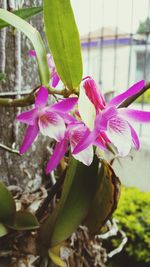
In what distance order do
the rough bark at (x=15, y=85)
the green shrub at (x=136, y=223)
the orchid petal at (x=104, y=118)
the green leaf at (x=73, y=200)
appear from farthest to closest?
the green shrub at (x=136, y=223) < the rough bark at (x=15, y=85) < the green leaf at (x=73, y=200) < the orchid petal at (x=104, y=118)

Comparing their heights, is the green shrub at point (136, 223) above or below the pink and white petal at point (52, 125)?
below

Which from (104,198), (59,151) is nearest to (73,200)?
(104,198)

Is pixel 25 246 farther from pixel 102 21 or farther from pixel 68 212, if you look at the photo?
pixel 102 21

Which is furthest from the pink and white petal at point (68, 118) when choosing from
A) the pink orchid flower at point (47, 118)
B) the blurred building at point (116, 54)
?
the blurred building at point (116, 54)

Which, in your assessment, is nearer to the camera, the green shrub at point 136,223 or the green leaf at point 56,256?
the green leaf at point 56,256

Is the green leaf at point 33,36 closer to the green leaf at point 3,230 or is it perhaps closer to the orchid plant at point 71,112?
the orchid plant at point 71,112

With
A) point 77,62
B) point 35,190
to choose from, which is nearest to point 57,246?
point 35,190

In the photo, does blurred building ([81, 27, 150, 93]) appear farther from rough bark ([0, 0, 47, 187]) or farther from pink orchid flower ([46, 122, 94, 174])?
pink orchid flower ([46, 122, 94, 174])

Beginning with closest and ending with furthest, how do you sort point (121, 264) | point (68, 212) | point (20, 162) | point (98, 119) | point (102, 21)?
point (98, 119) → point (68, 212) → point (20, 162) → point (121, 264) → point (102, 21)
